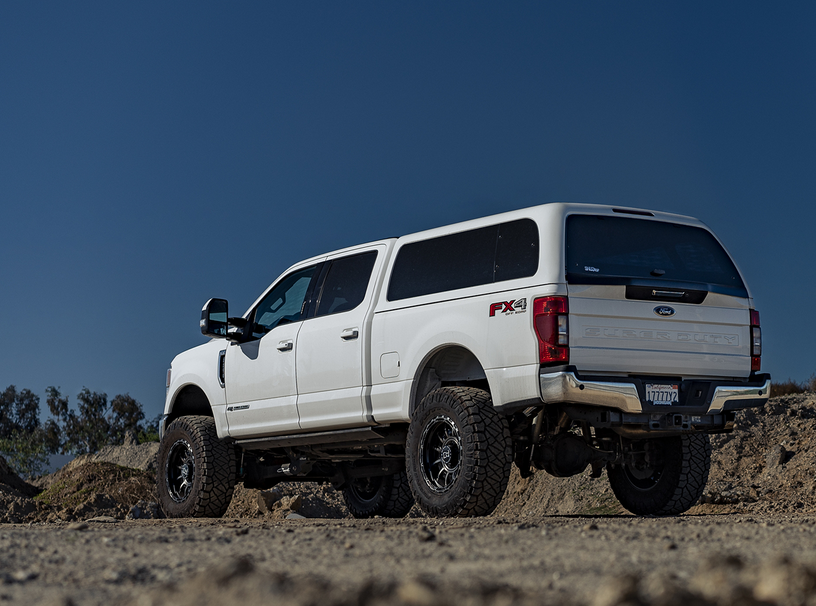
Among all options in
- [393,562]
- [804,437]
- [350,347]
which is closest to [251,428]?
[350,347]

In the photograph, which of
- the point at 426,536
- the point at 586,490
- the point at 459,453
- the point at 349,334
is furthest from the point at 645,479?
the point at 586,490

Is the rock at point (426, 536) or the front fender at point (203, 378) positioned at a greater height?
the front fender at point (203, 378)

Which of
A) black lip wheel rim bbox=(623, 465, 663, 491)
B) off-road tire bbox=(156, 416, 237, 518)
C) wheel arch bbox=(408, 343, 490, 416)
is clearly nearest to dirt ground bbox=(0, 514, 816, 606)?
wheel arch bbox=(408, 343, 490, 416)

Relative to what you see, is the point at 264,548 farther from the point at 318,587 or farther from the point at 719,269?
the point at 719,269

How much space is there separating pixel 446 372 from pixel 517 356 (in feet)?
3.80

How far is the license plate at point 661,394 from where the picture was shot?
23.3ft

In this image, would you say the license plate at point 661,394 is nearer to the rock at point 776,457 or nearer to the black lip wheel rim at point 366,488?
the black lip wheel rim at point 366,488

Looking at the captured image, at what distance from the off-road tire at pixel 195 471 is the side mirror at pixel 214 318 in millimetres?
1079

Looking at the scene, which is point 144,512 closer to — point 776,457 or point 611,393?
point 611,393

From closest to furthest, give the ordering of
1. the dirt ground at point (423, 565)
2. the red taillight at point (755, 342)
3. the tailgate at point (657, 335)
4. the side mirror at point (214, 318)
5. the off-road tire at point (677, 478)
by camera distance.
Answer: the dirt ground at point (423, 565)
the tailgate at point (657, 335)
the red taillight at point (755, 342)
the off-road tire at point (677, 478)
the side mirror at point (214, 318)

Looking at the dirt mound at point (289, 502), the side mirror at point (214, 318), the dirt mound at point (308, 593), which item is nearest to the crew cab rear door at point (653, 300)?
the side mirror at point (214, 318)

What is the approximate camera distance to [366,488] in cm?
1077

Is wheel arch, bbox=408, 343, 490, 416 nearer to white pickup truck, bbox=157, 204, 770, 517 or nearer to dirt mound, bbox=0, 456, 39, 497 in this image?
white pickup truck, bbox=157, 204, 770, 517

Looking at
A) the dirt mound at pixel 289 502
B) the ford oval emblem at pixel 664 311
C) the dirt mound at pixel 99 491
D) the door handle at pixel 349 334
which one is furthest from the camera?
the dirt mound at pixel 99 491
